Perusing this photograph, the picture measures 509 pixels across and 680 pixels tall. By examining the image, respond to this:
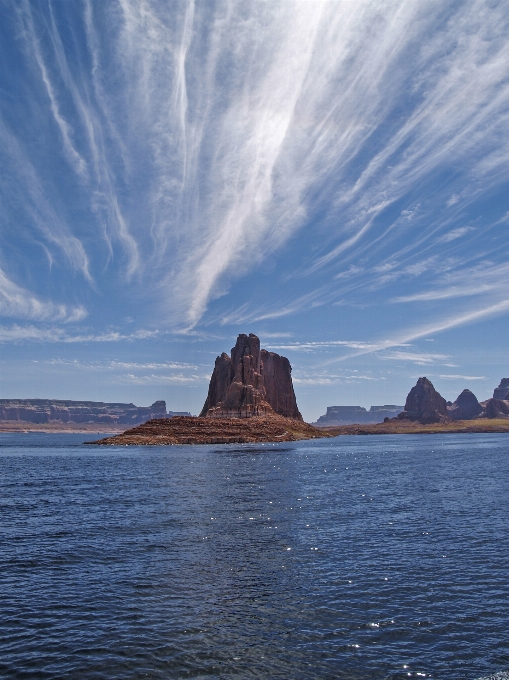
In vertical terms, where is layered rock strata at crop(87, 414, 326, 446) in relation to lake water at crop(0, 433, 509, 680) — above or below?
above

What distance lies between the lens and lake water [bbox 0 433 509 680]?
16.3 metres

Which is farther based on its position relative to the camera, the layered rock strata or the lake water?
the layered rock strata

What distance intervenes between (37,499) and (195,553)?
27.4 m

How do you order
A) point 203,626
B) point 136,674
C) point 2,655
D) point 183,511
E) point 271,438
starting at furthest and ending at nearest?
point 271,438 < point 183,511 < point 203,626 < point 2,655 < point 136,674

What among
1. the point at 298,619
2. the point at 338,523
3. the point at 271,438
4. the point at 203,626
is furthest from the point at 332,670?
the point at 271,438

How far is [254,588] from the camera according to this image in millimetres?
23125

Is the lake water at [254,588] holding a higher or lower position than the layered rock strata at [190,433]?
lower

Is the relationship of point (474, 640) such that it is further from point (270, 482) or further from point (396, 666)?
point (270, 482)

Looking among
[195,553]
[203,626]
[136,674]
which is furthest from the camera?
[195,553]

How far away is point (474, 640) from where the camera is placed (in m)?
17.6

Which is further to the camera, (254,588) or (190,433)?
(190,433)

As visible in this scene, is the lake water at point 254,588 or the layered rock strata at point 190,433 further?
the layered rock strata at point 190,433

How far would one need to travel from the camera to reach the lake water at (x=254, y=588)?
53.5 ft

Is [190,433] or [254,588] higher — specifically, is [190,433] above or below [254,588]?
above
